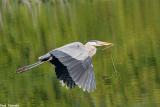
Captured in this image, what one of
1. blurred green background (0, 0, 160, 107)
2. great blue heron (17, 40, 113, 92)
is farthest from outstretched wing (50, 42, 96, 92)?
blurred green background (0, 0, 160, 107)

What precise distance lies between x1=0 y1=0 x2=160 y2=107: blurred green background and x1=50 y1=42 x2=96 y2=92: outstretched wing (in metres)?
0.63

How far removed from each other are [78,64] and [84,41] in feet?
7.98

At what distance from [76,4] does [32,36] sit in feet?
4.86

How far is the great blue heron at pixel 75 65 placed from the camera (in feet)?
13.4

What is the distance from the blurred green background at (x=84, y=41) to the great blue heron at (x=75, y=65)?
424mm

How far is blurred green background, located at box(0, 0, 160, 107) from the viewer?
5023mm

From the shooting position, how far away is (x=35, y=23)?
760 centimetres

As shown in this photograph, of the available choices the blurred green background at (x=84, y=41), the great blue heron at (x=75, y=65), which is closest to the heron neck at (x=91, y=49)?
the great blue heron at (x=75, y=65)

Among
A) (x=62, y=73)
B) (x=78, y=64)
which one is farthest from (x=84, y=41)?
(x=78, y=64)

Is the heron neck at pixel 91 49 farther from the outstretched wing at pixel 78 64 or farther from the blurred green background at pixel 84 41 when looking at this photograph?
the blurred green background at pixel 84 41

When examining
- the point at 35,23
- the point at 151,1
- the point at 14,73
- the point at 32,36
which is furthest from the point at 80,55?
the point at 151,1

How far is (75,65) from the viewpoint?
4145mm

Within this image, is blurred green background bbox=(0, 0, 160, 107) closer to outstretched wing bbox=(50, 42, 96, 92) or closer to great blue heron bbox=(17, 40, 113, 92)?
great blue heron bbox=(17, 40, 113, 92)

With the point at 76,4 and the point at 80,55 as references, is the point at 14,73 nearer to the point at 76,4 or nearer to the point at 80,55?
the point at 80,55
